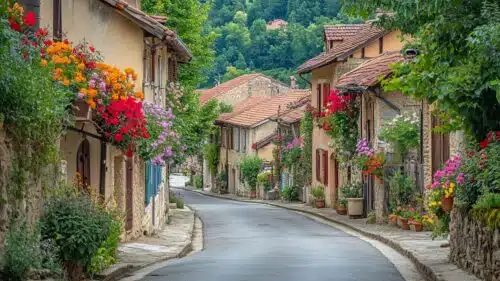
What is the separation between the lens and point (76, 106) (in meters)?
18.1

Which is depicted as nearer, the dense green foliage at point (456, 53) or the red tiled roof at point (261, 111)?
the dense green foliage at point (456, 53)

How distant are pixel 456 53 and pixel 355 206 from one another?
21731 mm

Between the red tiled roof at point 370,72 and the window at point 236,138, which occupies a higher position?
the red tiled roof at point 370,72

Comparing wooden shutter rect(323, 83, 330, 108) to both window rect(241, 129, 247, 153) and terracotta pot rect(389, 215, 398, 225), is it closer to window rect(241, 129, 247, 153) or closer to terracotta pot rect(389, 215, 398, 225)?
terracotta pot rect(389, 215, 398, 225)

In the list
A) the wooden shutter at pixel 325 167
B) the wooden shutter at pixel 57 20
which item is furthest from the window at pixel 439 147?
the wooden shutter at pixel 325 167

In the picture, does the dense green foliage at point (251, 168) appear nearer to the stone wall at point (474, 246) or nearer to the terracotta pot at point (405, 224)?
the terracotta pot at point (405, 224)

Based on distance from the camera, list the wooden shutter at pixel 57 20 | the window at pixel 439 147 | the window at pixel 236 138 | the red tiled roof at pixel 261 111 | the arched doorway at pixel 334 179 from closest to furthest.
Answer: the wooden shutter at pixel 57 20
the window at pixel 439 147
the arched doorway at pixel 334 179
the red tiled roof at pixel 261 111
the window at pixel 236 138

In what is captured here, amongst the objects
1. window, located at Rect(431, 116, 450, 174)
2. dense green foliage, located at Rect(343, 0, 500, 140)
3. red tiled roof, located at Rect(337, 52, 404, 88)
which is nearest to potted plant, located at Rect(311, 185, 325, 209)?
red tiled roof, located at Rect(337, 52, 404, 88)

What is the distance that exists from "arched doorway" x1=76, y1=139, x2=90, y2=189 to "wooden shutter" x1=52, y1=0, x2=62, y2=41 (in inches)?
85.8

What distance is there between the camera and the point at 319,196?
157 ft

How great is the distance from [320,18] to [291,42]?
470 cm

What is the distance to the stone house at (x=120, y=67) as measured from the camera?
21484 mm

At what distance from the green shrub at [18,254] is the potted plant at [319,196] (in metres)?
34.5

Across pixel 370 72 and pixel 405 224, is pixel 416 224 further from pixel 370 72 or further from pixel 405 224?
pixel 370 72
